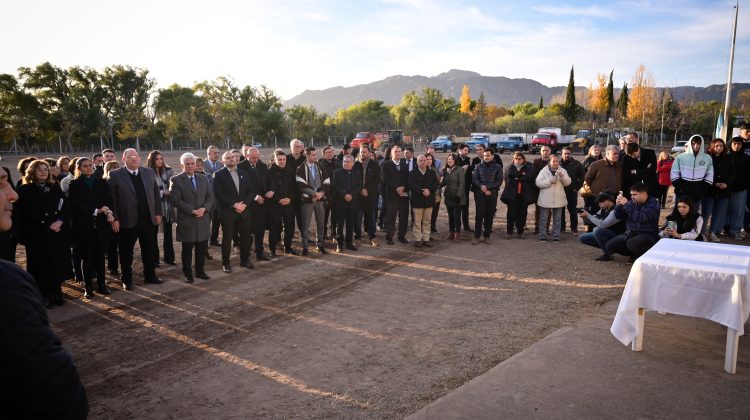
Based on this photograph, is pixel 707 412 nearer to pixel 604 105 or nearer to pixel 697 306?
pixel 697 306

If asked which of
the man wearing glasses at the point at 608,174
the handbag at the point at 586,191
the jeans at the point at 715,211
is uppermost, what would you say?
the man wearing glasses at the point at 608,174

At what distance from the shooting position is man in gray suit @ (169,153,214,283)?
24.1 ft

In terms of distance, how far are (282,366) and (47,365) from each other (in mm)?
3078

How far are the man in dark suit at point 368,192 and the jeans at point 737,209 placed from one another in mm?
7282

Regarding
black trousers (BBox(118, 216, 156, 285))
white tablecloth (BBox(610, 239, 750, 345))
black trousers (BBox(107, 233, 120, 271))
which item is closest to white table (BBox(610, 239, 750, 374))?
white tablecloth (BBox(610, 239, 750, 345))

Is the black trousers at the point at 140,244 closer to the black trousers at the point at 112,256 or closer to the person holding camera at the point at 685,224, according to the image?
the black trousers at the point at 112,256

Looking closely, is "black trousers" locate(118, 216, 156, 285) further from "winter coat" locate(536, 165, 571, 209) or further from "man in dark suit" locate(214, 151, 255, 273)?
"winter coat" locate(536, 165, 571, 209)

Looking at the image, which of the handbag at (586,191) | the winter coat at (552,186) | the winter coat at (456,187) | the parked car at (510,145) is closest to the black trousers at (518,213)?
the winter coat at (552,186)

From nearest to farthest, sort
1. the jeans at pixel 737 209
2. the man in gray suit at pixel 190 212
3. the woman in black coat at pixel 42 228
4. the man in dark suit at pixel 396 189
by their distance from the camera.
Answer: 1. the woman in black coat at pixel 42 228
2. the man in gray suit at pixel 190 212
3. the jeans at pixel 737 209
4. the man in dark suit at pixel 396 189

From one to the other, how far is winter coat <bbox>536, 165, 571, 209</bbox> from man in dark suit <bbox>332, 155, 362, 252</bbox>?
392 cm

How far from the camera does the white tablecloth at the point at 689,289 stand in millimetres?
4273

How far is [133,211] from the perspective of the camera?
23.2 ft

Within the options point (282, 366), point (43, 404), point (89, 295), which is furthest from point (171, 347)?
point (43, 404)

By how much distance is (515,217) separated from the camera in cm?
1072
